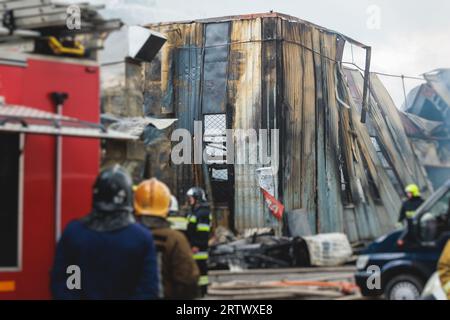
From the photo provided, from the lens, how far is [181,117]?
6.68 m

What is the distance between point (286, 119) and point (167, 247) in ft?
8.58

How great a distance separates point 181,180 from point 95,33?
1616 mm

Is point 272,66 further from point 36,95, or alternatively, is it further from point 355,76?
point 36,95

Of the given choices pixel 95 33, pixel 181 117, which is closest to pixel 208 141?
pixel 181 117

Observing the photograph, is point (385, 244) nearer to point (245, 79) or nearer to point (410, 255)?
point (410, 255)

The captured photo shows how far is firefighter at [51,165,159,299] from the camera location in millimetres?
4152

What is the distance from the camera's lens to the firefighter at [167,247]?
4.26 metres

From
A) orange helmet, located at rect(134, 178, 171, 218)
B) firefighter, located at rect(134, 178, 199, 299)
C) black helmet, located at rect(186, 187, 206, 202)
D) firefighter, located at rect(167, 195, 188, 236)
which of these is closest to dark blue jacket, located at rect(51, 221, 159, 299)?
firefighter, located at rect(134, 178, 199, 299)

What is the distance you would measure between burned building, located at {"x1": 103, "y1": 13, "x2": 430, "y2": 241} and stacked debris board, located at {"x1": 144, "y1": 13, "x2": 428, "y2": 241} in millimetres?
11
